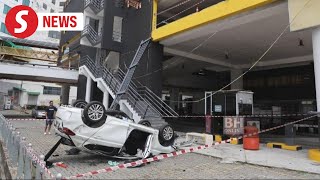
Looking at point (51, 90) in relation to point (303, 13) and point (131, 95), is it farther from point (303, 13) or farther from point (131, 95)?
point (303, 13)

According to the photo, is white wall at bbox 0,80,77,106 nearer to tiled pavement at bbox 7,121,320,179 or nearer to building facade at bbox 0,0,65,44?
building facade at bbox 0,0,65,44

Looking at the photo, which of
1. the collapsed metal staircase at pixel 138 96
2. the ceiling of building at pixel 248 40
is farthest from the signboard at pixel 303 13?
the collapsed metal staircase at pixel 138 96

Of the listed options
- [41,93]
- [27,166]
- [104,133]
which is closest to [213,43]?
[104,133]

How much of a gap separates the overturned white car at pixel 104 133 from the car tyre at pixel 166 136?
0.03 metres

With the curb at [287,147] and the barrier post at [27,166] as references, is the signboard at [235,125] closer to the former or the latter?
the curb at [287,147]

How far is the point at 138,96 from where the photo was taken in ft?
53.7

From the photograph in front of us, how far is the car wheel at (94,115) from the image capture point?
7.23 meters

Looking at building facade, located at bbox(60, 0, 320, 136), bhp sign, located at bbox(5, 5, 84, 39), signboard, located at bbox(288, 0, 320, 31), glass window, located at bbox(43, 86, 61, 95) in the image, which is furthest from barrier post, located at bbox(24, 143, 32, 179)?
glass window, located at bbox(43, 86, 61, 95)

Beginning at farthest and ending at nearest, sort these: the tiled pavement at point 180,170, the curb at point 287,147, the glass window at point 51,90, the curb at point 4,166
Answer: the glass window at point 51,90 < the curb at point 287,147 < the tiled pavement at point 180,170 < the curb at point 4,166

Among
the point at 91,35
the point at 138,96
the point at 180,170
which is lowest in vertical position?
the point at 180,170

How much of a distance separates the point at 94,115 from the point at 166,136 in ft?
8.89

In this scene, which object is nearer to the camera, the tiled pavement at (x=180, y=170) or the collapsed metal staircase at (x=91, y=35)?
the tiled pavement at (x=180, y=170)

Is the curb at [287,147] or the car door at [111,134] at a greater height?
the car door at [111,134]

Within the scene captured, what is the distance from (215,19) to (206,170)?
7646 millimetres
